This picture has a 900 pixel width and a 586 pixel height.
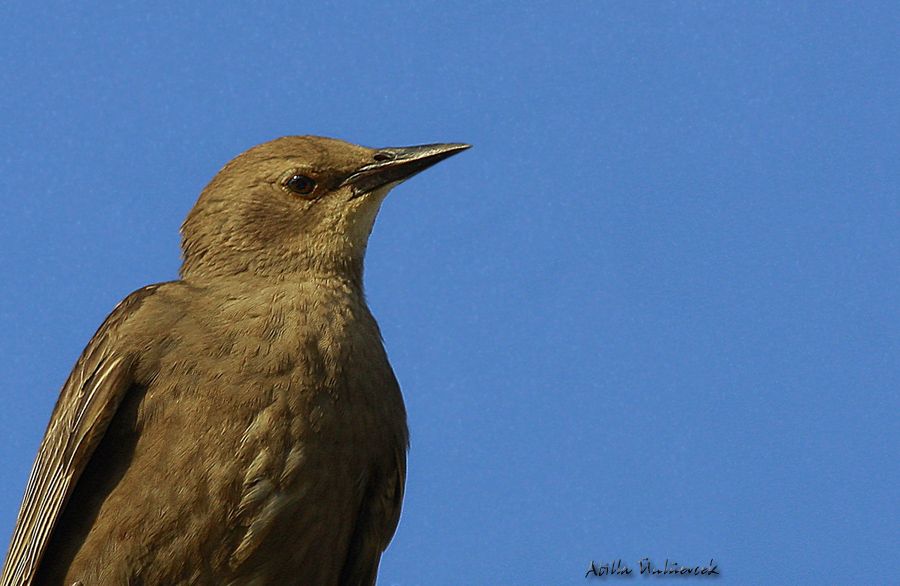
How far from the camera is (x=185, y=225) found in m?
5.86

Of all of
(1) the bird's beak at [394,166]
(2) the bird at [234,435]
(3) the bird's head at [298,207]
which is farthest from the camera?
(1) the bird's beak at [394,166]

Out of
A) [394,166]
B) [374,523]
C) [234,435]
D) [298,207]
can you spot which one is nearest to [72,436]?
[234,435]

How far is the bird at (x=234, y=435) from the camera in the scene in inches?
188

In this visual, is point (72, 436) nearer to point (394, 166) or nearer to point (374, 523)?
point (374, 523)

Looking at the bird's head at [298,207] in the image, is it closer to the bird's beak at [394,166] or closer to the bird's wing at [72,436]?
the bird's beak at [394,166]

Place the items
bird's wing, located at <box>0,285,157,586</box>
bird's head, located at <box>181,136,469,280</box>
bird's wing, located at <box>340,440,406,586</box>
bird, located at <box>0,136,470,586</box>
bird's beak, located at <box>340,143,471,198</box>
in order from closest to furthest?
bird, located at <box>0,136,470,586</box>
bird's wing, located at <box>0,285,157,586</box>
bird's wing, located at <box>340,440,406,586</box>
bird's head, located at <box>181,136,469,280</box>
bird's beak, located at <box>340,143,471,198</box>

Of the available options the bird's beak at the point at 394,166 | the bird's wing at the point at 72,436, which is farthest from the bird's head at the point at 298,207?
the bird's wing at the point at 72,436

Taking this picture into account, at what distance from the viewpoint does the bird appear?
4766mm

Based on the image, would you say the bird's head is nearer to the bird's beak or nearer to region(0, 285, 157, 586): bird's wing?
the bird's beak

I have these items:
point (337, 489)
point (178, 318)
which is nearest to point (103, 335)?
point (178, 318)

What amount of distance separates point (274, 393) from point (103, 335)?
2.78 ft

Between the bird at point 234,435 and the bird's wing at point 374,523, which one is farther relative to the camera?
the bird's wing at point 374,523

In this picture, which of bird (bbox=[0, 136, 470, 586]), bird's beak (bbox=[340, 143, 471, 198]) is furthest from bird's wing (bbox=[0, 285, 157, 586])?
bird's beak (bbox=[340, 143, 471, 198])

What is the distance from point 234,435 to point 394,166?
150 cm
